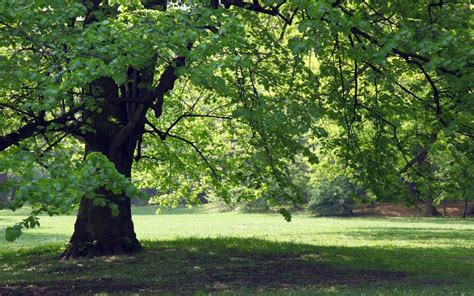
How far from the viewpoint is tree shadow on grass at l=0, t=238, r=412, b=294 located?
463 inches

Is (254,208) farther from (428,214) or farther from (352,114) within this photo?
(352,114)

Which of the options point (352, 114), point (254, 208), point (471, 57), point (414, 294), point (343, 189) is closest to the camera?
point (414, 294)

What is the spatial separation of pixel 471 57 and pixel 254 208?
5409cm

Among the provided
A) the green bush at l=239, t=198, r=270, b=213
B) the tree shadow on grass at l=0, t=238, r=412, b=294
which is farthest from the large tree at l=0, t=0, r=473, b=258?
the green bush at l=239, t=198, r=270, b=213

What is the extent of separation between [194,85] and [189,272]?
3.94m

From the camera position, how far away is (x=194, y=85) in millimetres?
12938

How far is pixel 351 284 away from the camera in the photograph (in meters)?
12.0

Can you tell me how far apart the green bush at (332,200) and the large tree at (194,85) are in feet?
105

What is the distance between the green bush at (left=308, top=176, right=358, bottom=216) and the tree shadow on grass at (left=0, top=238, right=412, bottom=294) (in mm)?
35426

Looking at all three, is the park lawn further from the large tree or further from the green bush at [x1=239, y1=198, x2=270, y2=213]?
the green bush at [x1=239, y1=198, x2=270, y2=213]

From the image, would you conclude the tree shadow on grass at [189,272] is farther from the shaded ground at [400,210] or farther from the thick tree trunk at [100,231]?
the shaded ground at [400,210]

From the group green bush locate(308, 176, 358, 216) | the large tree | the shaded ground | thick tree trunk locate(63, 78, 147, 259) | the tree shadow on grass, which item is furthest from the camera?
the shaded ground

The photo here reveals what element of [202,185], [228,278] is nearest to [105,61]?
[228,278]

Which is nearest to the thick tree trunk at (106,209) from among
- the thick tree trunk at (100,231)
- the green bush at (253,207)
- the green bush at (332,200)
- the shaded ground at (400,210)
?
the thick tree trunk at (100,231)
